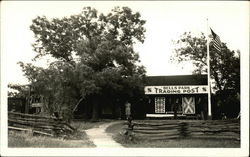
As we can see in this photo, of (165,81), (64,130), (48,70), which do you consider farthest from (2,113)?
(165,81)

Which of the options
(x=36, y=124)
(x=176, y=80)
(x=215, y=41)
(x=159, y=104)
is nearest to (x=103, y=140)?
(x=36, y=124)

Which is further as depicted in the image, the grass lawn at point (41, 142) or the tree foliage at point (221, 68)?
the tree foliage at point (221, 68)

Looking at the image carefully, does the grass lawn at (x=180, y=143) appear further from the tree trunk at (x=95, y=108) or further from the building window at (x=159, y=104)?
the building window at (x=159, y=104)

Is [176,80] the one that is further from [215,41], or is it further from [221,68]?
[215,41]

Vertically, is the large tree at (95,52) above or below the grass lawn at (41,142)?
above

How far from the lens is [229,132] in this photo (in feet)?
45.1

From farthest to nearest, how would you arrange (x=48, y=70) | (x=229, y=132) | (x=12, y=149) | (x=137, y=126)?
1. (x=48, y=70)
2. (x=137, y=126)
3. (x=229, y=132)
4. (x=12, y=149)

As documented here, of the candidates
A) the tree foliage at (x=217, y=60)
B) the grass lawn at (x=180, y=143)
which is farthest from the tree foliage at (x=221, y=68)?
the grass lawn at (x=180, y=143)

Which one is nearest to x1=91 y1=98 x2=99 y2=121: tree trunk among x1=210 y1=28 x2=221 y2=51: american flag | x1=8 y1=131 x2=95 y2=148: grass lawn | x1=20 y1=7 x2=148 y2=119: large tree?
x1=20 y1=7 x2=148 y2=119: large tree

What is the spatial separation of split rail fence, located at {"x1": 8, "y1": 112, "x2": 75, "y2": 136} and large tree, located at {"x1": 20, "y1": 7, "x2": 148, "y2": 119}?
187 inches

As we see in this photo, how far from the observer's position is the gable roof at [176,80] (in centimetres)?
2648

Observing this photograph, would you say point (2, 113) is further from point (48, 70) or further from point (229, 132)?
point (229, 132)

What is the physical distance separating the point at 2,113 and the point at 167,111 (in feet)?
56.5

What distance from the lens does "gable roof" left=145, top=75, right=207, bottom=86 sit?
86.9 feet
